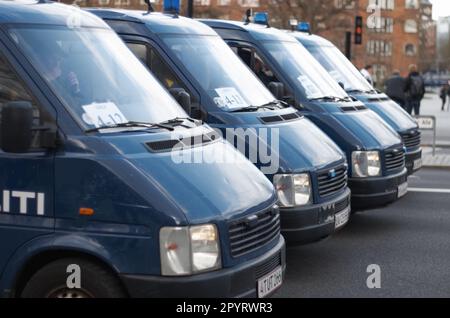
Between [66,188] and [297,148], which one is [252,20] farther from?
[66,188]

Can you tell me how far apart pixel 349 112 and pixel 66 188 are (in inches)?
225

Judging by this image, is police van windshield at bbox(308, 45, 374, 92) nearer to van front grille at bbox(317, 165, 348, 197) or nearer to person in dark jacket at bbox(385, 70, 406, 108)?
van front grille at bbox(317, 165, 348, 197)

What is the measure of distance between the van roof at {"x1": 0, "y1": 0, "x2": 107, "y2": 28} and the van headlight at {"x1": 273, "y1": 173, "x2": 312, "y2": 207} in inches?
86.9

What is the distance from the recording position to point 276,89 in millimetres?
9992

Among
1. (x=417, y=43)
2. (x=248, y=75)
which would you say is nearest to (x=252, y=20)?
(x=248, y=75)

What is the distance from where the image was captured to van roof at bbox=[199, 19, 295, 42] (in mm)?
10406

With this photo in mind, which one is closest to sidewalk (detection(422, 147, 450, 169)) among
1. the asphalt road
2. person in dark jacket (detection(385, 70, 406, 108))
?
person in dark jacket (detection(385, 70, 406, 108))

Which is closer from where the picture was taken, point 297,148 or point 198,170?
point 198,170

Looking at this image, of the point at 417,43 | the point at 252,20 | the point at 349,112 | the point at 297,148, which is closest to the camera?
the point at 297,148

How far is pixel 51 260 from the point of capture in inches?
213

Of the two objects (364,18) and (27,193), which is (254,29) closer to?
(27,193)

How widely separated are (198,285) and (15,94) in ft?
5.43

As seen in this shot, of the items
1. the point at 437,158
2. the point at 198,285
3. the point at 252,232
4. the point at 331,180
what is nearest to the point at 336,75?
the point at 331,180

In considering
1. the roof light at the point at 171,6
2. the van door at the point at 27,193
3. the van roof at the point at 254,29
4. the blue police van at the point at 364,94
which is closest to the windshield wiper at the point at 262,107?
the van roof at the point at 254,29
